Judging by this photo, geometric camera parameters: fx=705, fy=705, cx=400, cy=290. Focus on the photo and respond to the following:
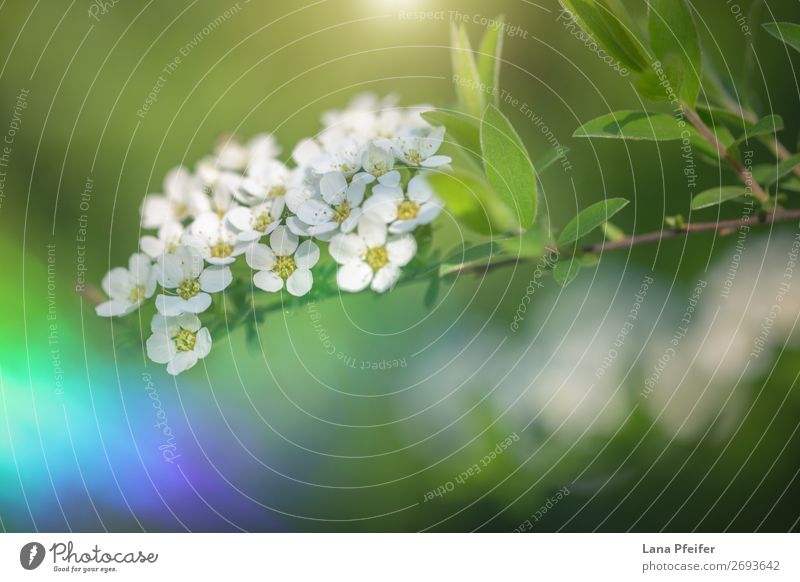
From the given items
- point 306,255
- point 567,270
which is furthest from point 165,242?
point 567,270

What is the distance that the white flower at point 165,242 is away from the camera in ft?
2.19

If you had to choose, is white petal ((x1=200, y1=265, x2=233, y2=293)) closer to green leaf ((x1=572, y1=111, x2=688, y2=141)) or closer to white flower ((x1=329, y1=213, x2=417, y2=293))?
white flower ((x1=329, y1=213, x2=417, y2=293))

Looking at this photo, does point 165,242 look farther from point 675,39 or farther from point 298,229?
point 675,39

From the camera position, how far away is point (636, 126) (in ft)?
1.97

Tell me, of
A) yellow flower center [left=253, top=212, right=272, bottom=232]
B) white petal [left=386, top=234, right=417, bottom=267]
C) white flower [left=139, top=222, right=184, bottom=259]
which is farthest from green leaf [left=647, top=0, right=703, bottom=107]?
white flower [left=139, top=222, right=184, bottom=259]

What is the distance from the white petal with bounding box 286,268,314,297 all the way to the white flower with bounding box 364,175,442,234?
8cm

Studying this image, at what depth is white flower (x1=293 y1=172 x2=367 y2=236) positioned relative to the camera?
588mm

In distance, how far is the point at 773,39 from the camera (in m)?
0.85
